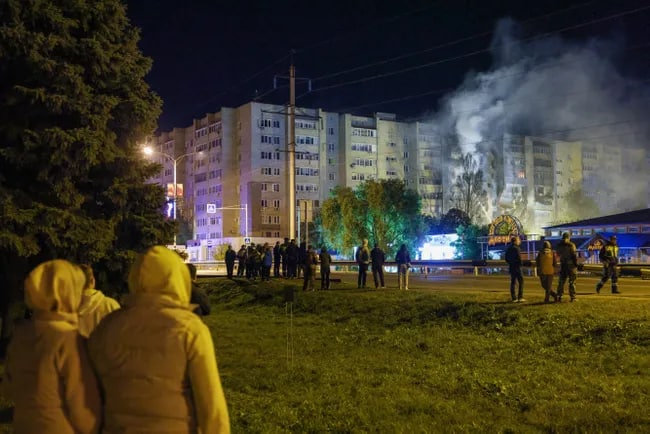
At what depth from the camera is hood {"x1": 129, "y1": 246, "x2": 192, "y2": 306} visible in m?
3.57

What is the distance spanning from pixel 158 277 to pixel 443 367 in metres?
9.19

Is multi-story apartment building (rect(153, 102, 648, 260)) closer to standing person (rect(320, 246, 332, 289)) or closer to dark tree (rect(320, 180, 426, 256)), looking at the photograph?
dark tree (rect(320, 180, 426, 256))

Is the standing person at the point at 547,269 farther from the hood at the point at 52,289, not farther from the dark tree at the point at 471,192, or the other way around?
the dark tree at the point at 471,192

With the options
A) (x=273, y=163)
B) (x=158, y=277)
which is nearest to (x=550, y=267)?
(x=158, y=277)

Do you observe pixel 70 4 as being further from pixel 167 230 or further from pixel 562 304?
pixel 562 304

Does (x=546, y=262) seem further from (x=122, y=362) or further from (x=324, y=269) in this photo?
(x=122, y=362)

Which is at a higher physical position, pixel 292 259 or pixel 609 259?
pixel 292 259

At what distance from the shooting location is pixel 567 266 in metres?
18.2

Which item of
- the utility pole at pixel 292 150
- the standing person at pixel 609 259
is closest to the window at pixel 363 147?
the utility pole at pixel 292 150

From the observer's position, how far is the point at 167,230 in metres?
15.7

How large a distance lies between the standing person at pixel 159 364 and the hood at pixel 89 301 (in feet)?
6.29

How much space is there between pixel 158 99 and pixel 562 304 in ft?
37.7

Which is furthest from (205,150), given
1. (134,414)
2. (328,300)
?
(134,414)

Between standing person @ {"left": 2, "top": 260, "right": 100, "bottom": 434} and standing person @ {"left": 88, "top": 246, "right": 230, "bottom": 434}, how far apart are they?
160mm
